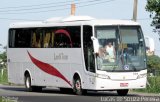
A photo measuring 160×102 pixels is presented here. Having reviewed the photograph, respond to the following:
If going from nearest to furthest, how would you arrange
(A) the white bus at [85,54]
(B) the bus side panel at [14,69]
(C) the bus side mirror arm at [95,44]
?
(C) the bus side mirror arm at [95,44]
(A) the white bus at [85,54]
(B) the bus side panel at [14,69]

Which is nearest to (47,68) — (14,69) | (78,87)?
(78,87)

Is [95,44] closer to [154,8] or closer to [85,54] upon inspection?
A: [85,54]

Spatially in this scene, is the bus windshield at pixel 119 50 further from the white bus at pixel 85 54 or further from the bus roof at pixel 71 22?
the bus roof at pixel 71 22

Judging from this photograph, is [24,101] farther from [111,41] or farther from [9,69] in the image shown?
[9,69]

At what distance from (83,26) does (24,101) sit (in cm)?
668

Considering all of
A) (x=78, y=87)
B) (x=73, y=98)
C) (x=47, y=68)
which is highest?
(x=47, y=68)

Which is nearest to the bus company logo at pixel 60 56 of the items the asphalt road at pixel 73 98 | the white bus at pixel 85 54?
the white bus at pixel 85 54

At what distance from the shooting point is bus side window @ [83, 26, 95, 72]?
30016 mm

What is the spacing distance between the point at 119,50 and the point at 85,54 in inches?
62.1

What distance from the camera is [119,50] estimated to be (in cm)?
2995

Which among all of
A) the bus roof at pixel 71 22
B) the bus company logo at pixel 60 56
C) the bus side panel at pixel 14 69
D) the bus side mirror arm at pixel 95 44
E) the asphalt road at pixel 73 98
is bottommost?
the asphalt road at pixel 73 98

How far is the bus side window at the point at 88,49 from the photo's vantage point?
98.5 ft

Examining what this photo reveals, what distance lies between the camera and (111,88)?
96.9 ft

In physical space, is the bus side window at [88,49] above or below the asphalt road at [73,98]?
above
